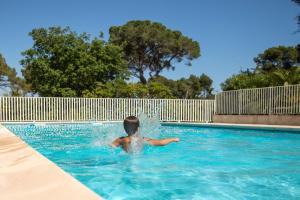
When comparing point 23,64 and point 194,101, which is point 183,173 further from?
point 23,64

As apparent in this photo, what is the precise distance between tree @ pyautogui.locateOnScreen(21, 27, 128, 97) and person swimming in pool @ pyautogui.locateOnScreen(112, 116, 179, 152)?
18522 millimetres

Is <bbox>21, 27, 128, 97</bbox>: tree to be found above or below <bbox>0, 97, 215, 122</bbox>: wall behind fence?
above


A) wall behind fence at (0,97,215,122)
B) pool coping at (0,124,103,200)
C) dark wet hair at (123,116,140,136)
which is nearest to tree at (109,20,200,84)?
wall behind fence at (0,97,215,122)

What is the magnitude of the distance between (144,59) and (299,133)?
23.4 m

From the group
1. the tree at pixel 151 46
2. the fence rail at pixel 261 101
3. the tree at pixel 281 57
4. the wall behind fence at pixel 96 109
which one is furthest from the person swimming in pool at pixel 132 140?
the tree at pixel 281 57

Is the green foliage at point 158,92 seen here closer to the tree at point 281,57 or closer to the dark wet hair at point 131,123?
the tree at point 281,57

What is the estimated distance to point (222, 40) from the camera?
3059 centimetres

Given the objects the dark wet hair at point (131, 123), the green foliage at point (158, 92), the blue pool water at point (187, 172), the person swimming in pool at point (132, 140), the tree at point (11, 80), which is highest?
the tree at point (11, 80)

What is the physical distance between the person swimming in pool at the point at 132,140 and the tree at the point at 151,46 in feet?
92.2

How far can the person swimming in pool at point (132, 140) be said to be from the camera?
5586mm

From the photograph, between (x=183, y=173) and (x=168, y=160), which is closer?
(x=183, y=173)

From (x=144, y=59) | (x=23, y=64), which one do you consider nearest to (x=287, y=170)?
(x=23, y=64)

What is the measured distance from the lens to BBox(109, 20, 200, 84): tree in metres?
33.8

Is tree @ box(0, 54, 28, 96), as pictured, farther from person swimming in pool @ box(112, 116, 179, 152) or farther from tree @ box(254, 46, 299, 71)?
person swimming in pool @ box(112, 116, 179, 152)
